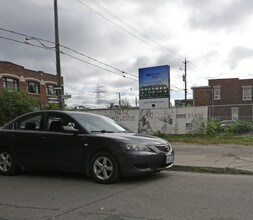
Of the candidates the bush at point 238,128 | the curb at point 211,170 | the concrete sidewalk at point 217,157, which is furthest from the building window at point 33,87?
the curb at point 211,170

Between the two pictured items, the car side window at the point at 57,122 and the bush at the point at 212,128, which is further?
the bush at the point at 212,128

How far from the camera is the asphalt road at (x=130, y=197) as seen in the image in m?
5.52

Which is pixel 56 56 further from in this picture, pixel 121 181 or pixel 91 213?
pixel 91 213

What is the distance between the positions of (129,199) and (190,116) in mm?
12394

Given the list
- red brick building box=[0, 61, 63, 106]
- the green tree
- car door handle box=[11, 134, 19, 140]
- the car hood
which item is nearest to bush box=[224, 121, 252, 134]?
the car hood

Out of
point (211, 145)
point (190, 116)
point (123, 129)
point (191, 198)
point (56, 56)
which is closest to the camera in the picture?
point (191, 198)

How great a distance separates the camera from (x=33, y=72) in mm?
50625

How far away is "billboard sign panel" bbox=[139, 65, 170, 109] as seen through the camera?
21547mm

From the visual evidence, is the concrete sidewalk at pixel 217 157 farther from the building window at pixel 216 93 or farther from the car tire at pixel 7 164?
the building window at pixel 216 93

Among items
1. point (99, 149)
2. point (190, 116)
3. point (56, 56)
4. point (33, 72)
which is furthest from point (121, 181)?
point (33, 72)

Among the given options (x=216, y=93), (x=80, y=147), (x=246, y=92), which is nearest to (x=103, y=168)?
(x=80, y=147)

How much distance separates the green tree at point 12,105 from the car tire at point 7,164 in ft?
57.7

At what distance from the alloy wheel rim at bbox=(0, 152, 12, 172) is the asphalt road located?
41cm

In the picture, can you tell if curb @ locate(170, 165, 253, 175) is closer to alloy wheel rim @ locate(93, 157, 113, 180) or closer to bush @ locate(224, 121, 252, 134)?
alloy wheel rim @ locate(93, 157, 113, 180)
